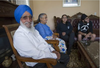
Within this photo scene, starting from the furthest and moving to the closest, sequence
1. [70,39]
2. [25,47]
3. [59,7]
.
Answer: [59,7] < [70,39] < [25,47]

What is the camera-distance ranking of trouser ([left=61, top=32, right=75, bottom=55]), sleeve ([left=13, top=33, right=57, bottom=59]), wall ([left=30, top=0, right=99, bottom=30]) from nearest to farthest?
sleeve ([left=13, top=33, right=57, bottom=59]), trouser ([left=61, top=32, right=75, bottom=55]), wall ([left=30, top=0, right=99, bottom=30])

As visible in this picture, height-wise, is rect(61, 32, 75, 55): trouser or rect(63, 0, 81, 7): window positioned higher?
rect(63, 0, 81, 7): window

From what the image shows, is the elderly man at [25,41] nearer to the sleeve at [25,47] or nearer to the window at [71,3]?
the sleeve at [25,47]

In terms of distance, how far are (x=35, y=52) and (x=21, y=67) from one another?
1.15 ft

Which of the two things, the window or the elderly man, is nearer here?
the elderly man

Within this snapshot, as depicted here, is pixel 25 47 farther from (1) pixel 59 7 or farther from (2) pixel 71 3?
(2) pixel 71 3

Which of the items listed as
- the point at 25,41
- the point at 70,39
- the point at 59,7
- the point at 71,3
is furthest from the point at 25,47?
the point at 71,3

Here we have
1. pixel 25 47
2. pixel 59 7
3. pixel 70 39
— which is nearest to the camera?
pixel 25 47

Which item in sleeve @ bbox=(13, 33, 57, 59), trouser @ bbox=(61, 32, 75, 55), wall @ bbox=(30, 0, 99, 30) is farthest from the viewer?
wall @ bbox=(30, 0, 99, 30)

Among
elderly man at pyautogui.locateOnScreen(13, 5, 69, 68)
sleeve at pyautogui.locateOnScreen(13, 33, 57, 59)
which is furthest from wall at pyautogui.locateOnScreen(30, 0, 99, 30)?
sleeve at pyautogui.locateOnScreen(13, 33, 57, 59)

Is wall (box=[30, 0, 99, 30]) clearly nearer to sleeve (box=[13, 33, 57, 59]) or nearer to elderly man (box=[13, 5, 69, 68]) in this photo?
elderly man (box=[13, 5, 69, 68])

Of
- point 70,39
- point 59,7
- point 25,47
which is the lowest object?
point 70,39

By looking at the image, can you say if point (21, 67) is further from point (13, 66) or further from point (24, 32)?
point (24, 32)

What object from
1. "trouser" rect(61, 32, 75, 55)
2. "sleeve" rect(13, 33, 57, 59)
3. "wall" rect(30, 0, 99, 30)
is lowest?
"trouser" rect(61, 32, 75, 55)
